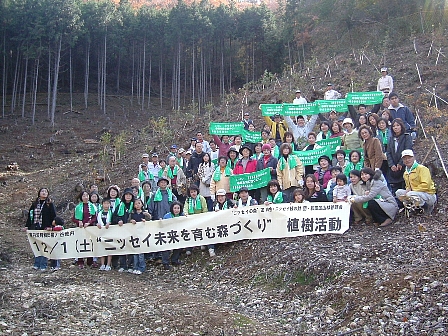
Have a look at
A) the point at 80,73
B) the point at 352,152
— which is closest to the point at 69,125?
the point at 80,73

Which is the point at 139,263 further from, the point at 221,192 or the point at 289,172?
the point at 289,172

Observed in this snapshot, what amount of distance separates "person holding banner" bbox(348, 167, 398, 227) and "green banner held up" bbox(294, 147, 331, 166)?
144cm

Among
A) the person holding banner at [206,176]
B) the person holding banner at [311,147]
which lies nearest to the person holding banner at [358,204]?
the person holding banner at [311,147]

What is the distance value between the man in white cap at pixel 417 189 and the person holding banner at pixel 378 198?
0.76 feet

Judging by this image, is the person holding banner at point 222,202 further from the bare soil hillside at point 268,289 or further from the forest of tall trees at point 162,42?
the forest of tall trees at point 162,42

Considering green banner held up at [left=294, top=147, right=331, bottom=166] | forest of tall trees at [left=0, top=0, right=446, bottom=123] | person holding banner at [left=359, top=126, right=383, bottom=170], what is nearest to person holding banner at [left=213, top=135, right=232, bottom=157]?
green banner held up at [left=294, top=147, right=331, bottom=166]

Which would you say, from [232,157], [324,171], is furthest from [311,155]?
[232,157]

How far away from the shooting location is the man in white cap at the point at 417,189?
25.0 feet

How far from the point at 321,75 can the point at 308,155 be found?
476 inches

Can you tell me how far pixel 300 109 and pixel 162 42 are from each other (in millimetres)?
31798

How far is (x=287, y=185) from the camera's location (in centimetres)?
872

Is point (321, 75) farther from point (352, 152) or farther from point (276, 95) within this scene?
point (352, 152)

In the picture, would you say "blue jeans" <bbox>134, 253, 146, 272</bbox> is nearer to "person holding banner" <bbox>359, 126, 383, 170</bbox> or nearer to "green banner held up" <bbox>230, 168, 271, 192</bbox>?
"green banner held up" <bbox>230, 168, 271, 192</bbox>

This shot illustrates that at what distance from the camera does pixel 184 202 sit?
9430 millimetres
